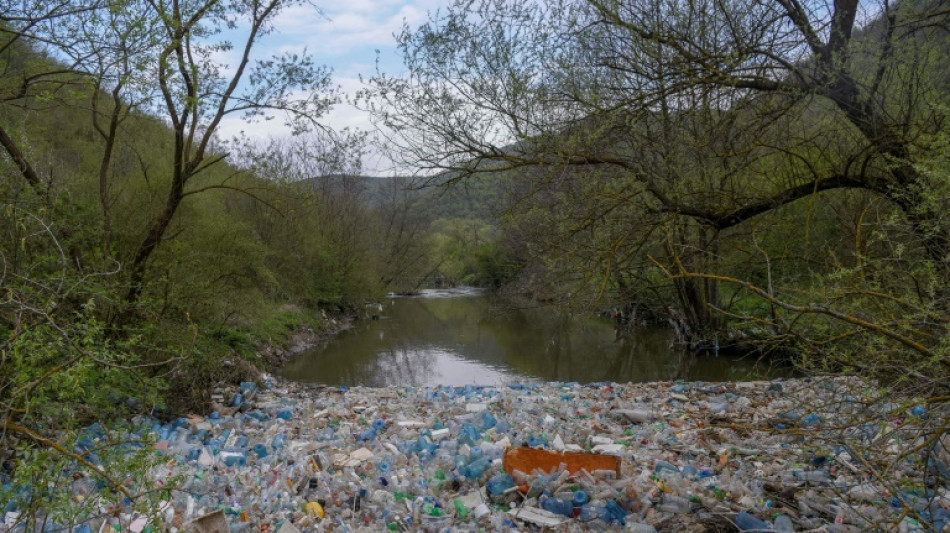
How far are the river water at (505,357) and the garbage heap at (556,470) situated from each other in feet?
10.7

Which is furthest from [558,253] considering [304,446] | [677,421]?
[304,446]

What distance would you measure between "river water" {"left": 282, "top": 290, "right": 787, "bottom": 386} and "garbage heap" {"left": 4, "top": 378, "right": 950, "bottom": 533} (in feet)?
10.7

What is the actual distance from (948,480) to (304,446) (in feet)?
13.8

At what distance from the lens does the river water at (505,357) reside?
429 inches

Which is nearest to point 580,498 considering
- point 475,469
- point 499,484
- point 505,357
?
point 499,484

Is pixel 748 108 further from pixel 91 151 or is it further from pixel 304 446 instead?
pixel 91 151

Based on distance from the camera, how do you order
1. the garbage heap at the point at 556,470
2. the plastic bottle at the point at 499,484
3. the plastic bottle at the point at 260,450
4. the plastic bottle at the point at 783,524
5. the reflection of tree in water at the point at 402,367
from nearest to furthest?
the plastic bottle at the point at 783,524, the garbage heap at the point at 556,470, the plastic bottle at the point at 499,484, the plastic bottle at the point at 260,450, the reflection of tree in water at the point at 402,367

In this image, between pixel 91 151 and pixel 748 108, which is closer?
pixel 748 108

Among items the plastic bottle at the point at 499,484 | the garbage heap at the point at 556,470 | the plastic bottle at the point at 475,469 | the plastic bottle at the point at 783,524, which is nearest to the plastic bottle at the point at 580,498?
the garbage heap at the point at 556,470

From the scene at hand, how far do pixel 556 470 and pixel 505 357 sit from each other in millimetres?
9452

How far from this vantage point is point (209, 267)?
8.42 meters

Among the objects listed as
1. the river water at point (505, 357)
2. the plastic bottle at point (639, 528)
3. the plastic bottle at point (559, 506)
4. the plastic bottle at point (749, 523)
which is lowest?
the river water at point (505, 357)

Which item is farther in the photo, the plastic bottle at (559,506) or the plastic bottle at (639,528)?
the plastic bottle at (559,506)

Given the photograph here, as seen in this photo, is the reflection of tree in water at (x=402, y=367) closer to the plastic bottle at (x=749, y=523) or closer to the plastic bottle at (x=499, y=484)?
the plastic bottle at (x=499, y=484)
